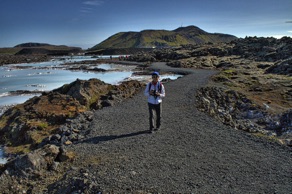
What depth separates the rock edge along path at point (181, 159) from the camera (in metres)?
7.11

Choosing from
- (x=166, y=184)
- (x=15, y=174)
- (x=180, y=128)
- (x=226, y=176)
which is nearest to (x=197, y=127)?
(x=180, y=128)

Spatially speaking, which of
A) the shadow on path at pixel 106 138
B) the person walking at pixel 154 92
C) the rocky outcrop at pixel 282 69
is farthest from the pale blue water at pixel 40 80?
the rocky outcrop at pixel 282 69

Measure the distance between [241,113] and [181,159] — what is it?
1192 cm

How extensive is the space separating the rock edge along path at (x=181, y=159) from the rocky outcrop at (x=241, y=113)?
2423 millimetres

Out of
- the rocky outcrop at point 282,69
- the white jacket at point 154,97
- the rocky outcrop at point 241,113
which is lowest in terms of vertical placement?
the rocky outcrop at point 241,113

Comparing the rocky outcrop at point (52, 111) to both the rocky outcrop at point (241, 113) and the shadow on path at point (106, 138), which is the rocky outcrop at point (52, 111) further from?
the rocky outcrop at point (241, 113)

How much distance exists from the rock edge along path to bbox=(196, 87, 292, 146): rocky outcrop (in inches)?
95.4

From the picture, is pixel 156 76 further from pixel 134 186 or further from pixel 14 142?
pixel 14 142

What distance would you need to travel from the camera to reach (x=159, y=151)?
30.9 feet

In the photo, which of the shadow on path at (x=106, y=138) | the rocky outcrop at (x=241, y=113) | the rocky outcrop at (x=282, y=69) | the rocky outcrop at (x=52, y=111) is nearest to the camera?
the shadow on path at (x=106, y=138)

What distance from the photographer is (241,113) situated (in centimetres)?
1891

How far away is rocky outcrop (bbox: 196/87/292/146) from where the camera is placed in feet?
48.6

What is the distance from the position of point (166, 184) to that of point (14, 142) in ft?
35.2

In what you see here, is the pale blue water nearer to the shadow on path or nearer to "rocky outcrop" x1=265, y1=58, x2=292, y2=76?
the shadow on path
